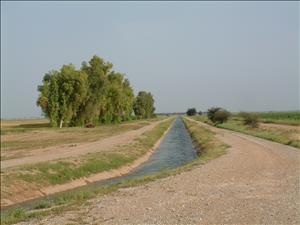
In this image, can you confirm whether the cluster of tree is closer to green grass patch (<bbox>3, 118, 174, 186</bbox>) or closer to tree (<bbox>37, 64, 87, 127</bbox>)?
tree (<bbox>37, 64, 87, 127</bbox>)

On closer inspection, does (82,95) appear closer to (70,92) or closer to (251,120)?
(70,92)

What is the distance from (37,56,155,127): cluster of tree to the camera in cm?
8775

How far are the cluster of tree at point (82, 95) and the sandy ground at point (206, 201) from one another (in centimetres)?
6722

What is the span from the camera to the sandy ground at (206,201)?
12.6 meters

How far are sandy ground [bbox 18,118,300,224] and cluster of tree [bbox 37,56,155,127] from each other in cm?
6722

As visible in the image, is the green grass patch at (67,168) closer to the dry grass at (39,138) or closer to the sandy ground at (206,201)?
the sandy ground at (206,201)

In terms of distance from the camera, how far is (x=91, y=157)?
36844 mm

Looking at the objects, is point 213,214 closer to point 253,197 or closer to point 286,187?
point 253,197

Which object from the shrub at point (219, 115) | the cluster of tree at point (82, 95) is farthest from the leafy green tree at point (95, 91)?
the shrub at point (219, 115)

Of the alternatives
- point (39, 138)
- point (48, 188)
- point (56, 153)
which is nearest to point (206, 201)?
point (48, 188)

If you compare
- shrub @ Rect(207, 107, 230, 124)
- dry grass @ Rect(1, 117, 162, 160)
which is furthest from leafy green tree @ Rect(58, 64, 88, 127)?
shrub @ Rect(207, 107, 230, 124)

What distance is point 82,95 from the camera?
88875 mm

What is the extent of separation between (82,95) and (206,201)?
75.5 m

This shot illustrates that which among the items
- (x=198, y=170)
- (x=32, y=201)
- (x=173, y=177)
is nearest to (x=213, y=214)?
(x=173, y=177)
